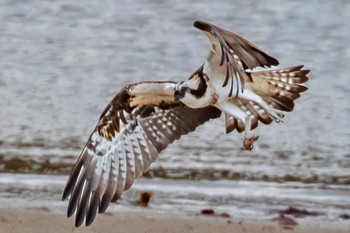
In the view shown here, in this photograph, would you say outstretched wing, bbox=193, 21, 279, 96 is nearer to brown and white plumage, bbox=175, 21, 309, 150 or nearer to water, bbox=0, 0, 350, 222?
brown and white plumage, bbox=175, 21, 309, 150

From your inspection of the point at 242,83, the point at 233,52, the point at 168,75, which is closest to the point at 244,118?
the point at 242,83

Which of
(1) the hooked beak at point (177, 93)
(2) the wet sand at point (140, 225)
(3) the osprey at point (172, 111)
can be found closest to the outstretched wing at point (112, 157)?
(3) the osprey at point (172, 111)

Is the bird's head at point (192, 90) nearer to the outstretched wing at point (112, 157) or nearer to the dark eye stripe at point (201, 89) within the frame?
the dark eye stripe at point (201, 89)

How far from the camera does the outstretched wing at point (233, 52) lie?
Result: 83.5 inches

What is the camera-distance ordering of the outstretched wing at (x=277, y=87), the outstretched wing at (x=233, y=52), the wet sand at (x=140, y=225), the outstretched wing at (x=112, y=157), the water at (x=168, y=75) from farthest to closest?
1. the water at (x=168, y=75)
2. the wet sand at (x=140, y=225)
3. the outstretched wing at (x=112, y=157)
4. the outstretched wing at (x=277, y=87)
5. the outstretched wing at (x=233, y=52)

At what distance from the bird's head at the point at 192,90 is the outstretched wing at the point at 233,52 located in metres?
0.06

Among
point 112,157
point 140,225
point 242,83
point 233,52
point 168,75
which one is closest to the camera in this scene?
point 233,52

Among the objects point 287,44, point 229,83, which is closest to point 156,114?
point 229,83

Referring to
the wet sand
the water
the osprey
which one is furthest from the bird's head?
the water

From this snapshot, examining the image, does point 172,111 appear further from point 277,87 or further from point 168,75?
point 168,75

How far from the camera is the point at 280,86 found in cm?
235

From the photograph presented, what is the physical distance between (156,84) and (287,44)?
1.44 meters

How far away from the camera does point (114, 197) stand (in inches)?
100

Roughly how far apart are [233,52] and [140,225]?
0.98 metres
